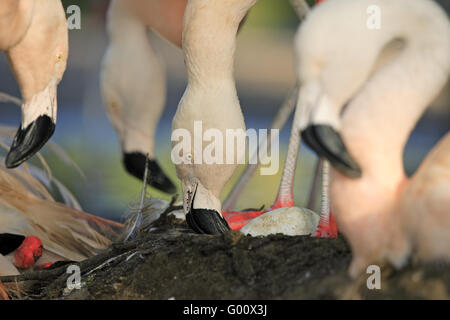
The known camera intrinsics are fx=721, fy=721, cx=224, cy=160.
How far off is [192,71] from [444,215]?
2.96 feet

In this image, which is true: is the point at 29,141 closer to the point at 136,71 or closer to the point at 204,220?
the point at 204,220

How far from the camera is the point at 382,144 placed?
50.2 inches

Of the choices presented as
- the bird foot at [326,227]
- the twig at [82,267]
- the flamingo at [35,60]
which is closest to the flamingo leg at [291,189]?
the bird foot at [326,227]

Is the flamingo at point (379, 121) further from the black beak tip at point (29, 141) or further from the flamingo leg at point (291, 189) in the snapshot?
the black beak tip at point (29, 141)

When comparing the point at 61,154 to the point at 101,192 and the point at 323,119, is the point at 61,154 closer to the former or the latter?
the point at 101,192

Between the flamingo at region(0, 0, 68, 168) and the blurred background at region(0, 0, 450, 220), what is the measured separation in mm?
1411

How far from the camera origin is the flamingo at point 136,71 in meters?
→ 2.42

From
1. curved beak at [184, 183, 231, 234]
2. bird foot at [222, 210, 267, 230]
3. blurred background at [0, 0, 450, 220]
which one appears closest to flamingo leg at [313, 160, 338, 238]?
curved beak at [184, 183, 231, 234]

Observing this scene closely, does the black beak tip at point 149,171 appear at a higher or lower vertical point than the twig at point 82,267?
lower

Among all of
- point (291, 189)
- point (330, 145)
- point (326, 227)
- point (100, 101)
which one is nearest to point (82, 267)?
point (326, 227)

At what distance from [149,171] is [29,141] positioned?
0.83 m

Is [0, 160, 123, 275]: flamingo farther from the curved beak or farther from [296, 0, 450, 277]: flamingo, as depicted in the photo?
[296, 0, 450, 277]: flamingo

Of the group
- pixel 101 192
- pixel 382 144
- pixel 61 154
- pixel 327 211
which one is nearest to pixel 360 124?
pixel 382 144

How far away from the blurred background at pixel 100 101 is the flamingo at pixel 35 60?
55.5 inches
